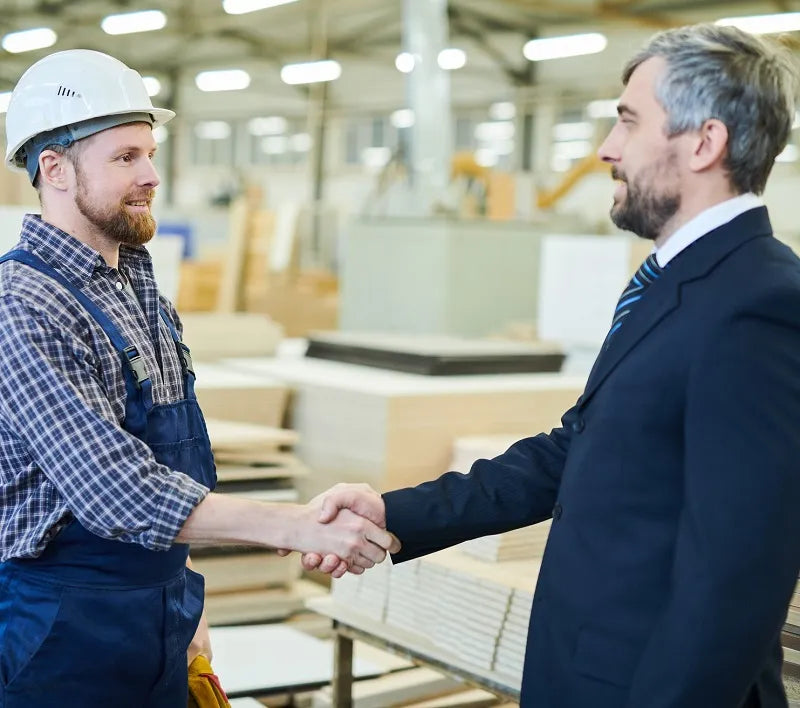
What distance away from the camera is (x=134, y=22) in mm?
12766

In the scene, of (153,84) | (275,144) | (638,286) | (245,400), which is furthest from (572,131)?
(638,286)

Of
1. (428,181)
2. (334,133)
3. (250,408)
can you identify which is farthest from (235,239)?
(334,133)

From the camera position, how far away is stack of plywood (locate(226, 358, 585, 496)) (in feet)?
11.1

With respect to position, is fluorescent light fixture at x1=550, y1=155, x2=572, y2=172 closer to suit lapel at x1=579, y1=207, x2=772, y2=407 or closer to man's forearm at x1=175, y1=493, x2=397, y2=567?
man's forearm at x1=175, y1=493, x2=397, y2=567

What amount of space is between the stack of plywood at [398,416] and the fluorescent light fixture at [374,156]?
69.9 feet

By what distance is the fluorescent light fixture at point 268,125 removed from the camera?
22842 mm

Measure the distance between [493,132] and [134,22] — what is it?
13076 mm

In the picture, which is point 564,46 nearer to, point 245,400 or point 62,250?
point 245,400

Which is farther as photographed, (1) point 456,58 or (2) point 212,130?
(2) point 212,130

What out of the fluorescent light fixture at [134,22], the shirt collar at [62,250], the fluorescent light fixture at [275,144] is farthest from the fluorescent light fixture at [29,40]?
the fluorescent light fixture at [275,144]

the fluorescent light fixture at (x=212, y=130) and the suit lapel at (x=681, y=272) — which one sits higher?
the fluorescent light fixture at (x=212, y=130)

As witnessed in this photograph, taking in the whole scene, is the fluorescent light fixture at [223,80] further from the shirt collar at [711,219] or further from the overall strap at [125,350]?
the shirt collar at [711,219]

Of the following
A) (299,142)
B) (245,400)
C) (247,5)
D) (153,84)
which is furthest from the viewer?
(299,142)

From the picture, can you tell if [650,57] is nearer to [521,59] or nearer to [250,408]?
[250,408]
